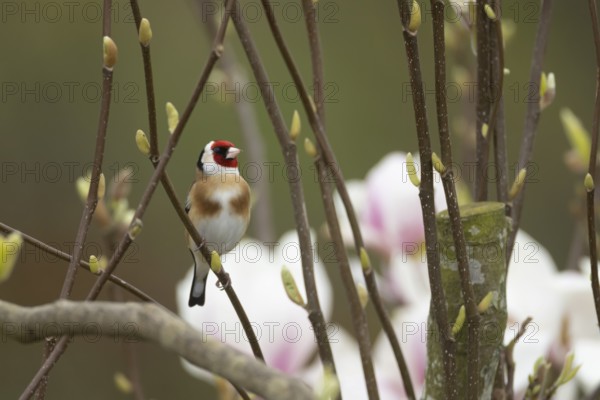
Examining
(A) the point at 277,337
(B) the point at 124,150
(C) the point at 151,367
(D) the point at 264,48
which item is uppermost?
(D) the point at 264,48

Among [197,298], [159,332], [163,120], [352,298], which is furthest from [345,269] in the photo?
[163,120]

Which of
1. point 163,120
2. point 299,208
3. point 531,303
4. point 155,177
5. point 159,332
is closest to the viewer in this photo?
point 159,332

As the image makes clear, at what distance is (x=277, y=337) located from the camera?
0.69 metres

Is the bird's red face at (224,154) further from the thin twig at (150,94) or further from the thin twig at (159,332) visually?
the thin twig at (159,332)

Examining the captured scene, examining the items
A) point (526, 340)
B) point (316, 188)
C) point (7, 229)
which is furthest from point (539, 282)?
point (316, 188)

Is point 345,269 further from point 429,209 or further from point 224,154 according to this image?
point 224,154

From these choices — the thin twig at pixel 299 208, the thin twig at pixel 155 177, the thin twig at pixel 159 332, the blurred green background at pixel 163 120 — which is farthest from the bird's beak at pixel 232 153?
the blurred green background at pixel 163 120

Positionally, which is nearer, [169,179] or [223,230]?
[169,179]

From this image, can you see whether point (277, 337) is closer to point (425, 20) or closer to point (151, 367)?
point (151, 367)

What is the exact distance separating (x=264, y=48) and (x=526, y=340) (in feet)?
5.75

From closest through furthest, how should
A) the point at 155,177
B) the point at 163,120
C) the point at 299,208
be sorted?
the point at 155,177 < the point at 299,208 < the point at 163,120

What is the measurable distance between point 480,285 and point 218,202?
10.4 inches

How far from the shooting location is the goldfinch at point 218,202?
723 mm

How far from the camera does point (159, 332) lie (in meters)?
0.33
